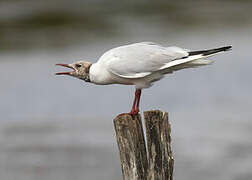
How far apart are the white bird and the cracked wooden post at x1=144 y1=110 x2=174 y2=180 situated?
0.34 m

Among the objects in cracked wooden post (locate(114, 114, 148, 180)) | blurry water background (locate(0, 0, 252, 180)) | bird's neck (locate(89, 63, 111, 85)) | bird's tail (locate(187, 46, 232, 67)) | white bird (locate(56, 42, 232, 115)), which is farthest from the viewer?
blurry water background (locate(0, 0, 252, 180))

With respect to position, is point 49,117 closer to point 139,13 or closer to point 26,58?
point 26,58

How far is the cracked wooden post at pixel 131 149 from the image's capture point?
20.4 ft

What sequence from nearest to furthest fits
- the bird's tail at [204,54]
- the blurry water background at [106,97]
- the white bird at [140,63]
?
the bird's tail at [204,54] < the white bird at [140,63] < the blurry water background at [106,97]

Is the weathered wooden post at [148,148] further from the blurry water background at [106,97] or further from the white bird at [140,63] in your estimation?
the blurry water background at [106,97]

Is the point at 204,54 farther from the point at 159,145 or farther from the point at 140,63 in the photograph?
the point at 159,145

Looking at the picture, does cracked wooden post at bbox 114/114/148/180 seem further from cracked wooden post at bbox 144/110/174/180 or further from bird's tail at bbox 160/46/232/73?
bird's tail at bbox 160/46/232/73

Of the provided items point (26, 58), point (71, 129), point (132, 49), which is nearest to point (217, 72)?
point (71, 129)

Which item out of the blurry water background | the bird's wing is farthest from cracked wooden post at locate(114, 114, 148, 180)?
the blurry water background

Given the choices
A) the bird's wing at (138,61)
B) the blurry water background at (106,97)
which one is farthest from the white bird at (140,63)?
the blurry water background at (106,97)

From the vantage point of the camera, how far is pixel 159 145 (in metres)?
6.25

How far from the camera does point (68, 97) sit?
53.0 feet

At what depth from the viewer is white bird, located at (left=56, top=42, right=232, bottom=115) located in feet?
21.7

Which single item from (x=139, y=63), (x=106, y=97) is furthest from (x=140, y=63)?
(x=106, y=97)
